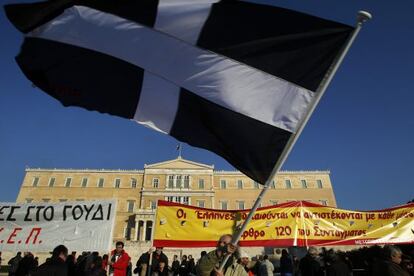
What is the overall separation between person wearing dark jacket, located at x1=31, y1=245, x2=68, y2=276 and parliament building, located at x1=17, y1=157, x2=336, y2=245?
173 ft

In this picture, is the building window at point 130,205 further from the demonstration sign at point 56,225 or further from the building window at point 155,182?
the demonstration sign at point 56,225

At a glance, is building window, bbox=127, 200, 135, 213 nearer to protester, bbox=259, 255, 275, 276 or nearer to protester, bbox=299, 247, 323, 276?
protester, bbox=259, 255, 275, 276

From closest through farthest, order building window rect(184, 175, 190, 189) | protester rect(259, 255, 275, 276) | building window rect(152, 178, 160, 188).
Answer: protester rect(259, 255, 275, 276)
building window rect(152, 178, 160, 188)
building window rect(184, 175, 190, 189)

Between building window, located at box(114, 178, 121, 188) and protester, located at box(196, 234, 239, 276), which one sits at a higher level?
building window, located at box(114, 178, 121, 188)

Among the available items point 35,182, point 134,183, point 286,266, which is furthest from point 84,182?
point 286,266

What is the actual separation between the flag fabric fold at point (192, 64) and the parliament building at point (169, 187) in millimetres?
54046

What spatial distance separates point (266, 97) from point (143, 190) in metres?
56.3

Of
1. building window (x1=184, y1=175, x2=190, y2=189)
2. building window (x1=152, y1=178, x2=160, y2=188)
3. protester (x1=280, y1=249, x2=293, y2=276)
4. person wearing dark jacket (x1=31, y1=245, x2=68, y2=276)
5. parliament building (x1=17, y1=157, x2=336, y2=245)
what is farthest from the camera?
building window (x1=184, y1=175, x2=190, y2=189)

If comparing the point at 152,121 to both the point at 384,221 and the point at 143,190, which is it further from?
the point at 143,190

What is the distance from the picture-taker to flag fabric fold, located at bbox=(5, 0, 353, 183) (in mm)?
3305

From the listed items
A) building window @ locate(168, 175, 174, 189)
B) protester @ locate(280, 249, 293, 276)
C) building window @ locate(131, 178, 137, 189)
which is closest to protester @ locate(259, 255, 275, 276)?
protester @ locate(280, 249, 293, 276)

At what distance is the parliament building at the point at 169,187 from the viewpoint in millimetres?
57344

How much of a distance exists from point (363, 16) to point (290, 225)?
6569 mm

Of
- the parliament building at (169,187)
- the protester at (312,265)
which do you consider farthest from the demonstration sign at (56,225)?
the parliament building at (169,187)
